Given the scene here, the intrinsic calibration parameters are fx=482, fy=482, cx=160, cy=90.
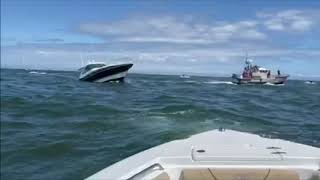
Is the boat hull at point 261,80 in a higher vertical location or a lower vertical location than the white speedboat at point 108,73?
lower

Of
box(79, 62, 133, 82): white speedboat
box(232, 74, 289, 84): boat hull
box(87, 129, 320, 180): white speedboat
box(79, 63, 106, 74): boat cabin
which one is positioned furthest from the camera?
box(232, 74, 289, 84): boat hull

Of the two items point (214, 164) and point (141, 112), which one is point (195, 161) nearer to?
point (214, 164)

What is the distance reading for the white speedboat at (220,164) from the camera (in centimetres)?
555

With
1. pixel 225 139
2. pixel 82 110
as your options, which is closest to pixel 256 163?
pixel 225 139

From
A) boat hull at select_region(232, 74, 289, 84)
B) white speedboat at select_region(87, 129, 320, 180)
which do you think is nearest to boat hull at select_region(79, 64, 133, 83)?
boat hull at select_region(232, 74, 289, 84)

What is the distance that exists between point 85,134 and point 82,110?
7.44m

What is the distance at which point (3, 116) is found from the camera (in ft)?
68.0

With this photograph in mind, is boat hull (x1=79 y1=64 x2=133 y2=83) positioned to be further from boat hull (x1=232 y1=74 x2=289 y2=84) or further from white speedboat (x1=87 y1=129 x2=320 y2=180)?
white speedboat (x1=87 y1=129 x2=320 y2=180)

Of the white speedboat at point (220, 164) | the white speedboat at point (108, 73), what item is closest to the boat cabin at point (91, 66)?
the white speedboat at point (108, 73)

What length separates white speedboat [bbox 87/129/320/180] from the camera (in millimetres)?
5551

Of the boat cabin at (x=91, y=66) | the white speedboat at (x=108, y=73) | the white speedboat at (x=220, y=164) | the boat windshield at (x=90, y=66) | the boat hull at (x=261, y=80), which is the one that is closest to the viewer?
the white speedboat at (x=220, y=164)

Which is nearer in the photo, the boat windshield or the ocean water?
the ocean water

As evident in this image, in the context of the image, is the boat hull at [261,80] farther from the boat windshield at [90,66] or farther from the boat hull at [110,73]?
the boat windshield at [90,66]

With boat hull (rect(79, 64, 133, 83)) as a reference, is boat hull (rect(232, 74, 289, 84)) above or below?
below
